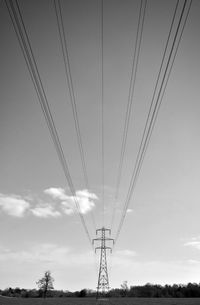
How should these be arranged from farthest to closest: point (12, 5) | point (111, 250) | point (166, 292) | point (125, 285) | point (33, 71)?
1. point (125, 285)
2. point (166, 292)
3. point (111, 250)
4. point (33, 71)
5. point (12, 5)

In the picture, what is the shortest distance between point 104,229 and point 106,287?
1017cm

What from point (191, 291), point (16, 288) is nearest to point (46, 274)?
point (191, 291)

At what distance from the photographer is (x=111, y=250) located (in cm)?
5531

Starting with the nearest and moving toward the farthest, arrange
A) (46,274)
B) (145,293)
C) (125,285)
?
(46,274), (145,293), (125,285)

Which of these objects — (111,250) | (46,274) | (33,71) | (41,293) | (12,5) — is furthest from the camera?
(41,293)

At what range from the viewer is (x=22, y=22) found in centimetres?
790

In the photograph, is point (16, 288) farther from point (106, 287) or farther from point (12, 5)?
point (12, 5)

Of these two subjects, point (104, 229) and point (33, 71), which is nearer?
point (33, 71)

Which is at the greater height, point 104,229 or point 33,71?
point 104,229

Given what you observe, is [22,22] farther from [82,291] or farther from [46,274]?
[82,291]

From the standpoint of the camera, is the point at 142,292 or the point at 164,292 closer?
the point at 164,292

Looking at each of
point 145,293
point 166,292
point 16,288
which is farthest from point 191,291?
point 16,288

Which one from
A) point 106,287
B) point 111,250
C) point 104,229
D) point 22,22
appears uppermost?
point 104,229

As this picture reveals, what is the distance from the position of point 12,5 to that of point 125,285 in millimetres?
179011
